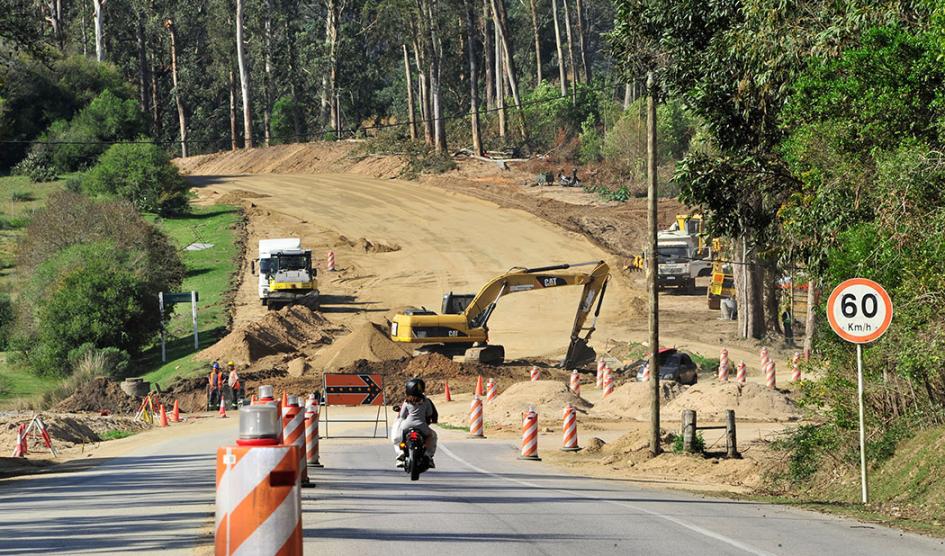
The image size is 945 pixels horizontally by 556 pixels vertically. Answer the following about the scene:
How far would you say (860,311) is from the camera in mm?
15953

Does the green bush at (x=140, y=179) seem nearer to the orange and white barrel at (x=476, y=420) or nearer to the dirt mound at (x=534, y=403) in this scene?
the dirt mound at (x=534, y=403)

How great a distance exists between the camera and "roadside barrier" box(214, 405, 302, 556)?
6469 millimetres

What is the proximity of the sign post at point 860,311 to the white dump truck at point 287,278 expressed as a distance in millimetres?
40718

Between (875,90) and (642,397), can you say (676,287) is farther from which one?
(875,90)

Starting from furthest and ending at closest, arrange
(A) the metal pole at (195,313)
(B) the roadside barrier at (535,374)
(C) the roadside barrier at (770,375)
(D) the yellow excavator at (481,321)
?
(A) the metal pole at (195,313) < (D) the yellow excavator at (481,321) < (B) the roadside barrier at (535,374) < (C) the roadside barrier at (770,375)

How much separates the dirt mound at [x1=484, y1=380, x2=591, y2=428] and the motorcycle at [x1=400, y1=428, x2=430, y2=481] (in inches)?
650

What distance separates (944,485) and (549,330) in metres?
39.7

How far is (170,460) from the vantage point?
2480 centimetres

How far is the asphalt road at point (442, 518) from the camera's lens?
39.2 ft

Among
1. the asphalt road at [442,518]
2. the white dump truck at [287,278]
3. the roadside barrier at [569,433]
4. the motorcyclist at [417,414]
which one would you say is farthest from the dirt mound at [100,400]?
the motorcyclist at [417,414]

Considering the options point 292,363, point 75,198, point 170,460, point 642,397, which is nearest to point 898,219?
point 170,460

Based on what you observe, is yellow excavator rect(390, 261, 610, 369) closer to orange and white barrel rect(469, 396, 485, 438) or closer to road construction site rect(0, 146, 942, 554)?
road construction site rect(0, 146, 942, 554)

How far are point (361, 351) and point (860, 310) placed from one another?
3122 centimetres

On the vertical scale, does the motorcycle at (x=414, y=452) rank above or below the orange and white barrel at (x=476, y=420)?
above
